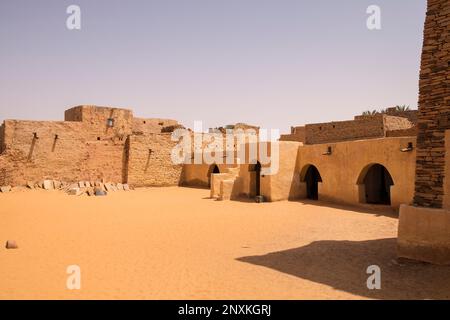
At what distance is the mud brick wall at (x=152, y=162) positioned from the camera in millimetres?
24125

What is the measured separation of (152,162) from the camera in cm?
2502

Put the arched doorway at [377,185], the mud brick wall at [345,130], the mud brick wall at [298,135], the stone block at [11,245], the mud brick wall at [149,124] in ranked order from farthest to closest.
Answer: the mud brick wall at [149,124] < the mud brick wall at [298,135] < the mud brick wall at [345,130] < the arched doorway at [377,185] < the stone block at [11,245]

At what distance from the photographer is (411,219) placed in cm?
703

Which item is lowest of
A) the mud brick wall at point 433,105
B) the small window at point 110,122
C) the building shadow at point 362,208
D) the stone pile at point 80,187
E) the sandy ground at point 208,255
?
the sandy ground at point 208,255

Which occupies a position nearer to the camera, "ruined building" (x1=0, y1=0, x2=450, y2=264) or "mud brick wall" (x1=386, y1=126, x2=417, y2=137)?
"ruined building" (x1=0, y1=0, x2=450, y2=264)

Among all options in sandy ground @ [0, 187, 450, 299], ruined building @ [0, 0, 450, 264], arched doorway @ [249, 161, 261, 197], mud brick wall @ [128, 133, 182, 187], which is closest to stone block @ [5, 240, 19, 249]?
sandy ground @ [0, 187, 450, 299]

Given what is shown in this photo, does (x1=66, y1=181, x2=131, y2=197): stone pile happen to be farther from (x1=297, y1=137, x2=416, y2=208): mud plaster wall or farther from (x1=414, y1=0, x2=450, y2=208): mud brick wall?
(x1=414, y1=0, x2=450, y2=208): mud brick wall

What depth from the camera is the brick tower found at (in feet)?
21.9

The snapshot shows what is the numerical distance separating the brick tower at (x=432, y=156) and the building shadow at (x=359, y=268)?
43cm

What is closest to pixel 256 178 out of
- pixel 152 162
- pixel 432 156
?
pixel 152 162

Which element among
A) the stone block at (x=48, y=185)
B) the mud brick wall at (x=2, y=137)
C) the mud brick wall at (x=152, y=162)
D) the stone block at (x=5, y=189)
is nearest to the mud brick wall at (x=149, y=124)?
the mud brick wall at (x=152, y=162)

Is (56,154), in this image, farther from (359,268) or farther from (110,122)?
(359,268)

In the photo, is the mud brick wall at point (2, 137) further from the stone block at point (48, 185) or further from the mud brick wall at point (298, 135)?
the mud brick wall at point (298, 135)

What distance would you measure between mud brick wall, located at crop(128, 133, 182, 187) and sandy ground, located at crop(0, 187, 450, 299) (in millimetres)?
10460
